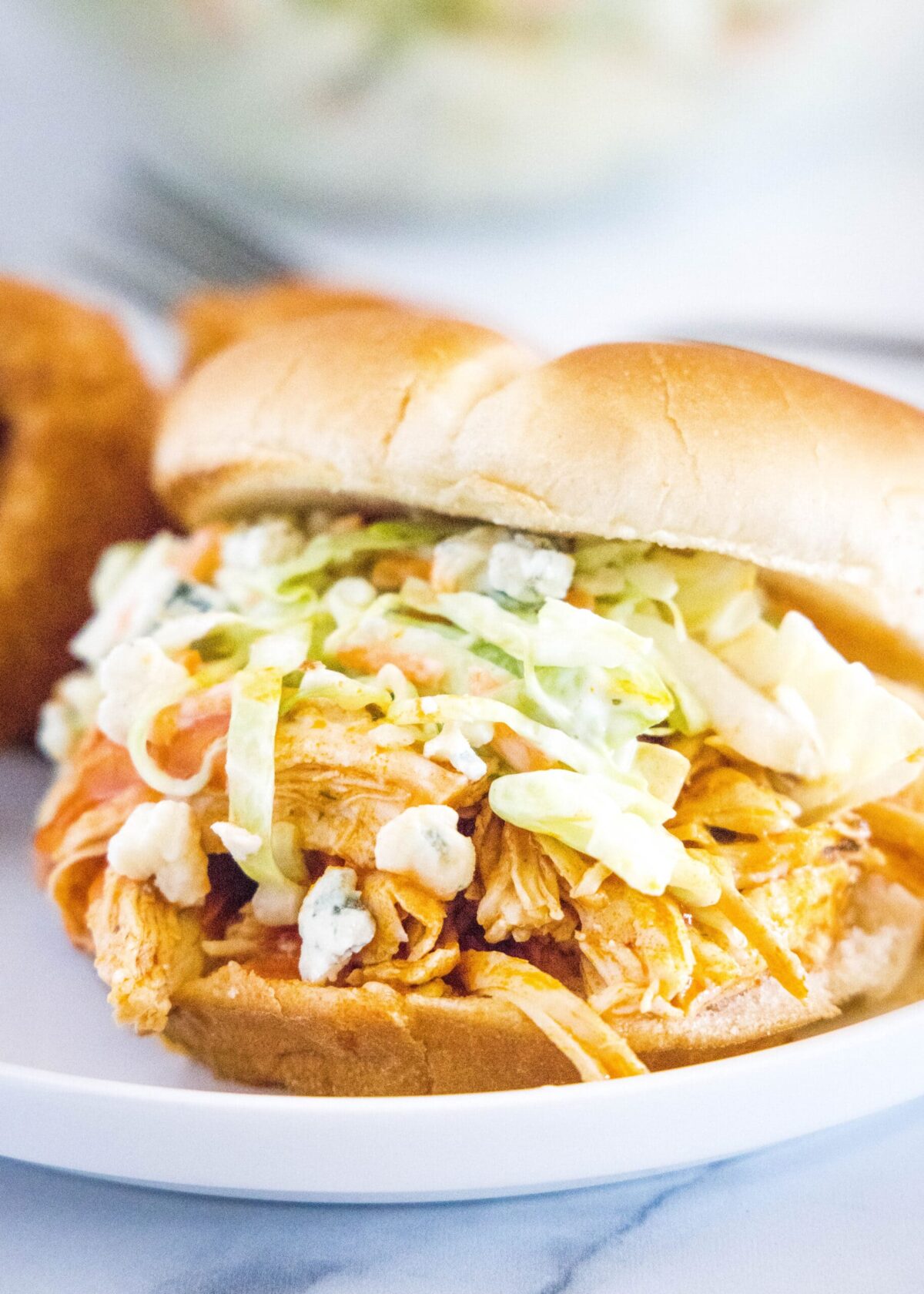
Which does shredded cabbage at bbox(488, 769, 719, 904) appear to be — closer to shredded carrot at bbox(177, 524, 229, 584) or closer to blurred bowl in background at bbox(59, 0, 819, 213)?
shredded carrot at bbox(177, 524, 229, 584)

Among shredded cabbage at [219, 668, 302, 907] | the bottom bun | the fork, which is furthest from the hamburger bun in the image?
the fork

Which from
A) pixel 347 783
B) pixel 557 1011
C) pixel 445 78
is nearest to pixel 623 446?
pixel 347 783

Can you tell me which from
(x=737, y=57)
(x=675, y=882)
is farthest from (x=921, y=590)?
(x=737, y=57)

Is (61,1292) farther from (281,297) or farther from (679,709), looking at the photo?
(281,297)

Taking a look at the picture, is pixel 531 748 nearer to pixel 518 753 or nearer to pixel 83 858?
pixel 518 753

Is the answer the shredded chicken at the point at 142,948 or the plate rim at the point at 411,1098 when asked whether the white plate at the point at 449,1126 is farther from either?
the shredded chicken at the point at 142,948

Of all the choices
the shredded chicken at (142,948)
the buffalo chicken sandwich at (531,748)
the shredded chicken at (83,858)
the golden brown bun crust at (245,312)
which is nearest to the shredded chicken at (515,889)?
the buffalo chicken sandwich at (531,748)
